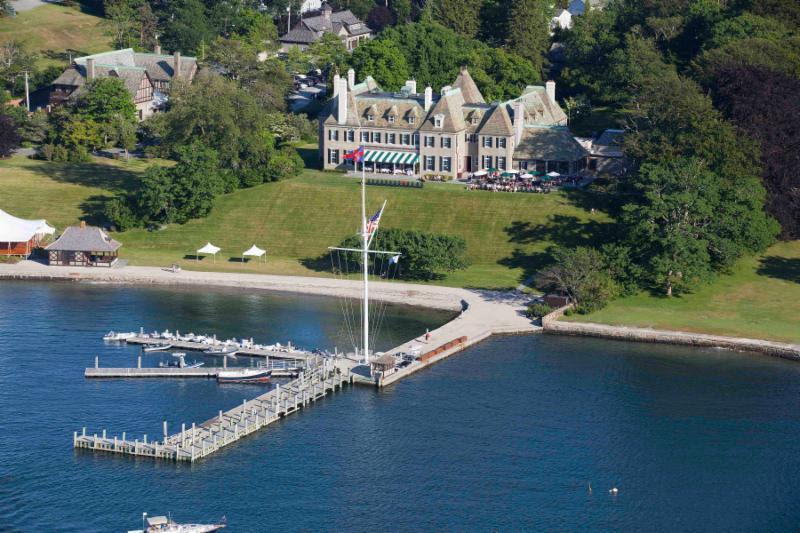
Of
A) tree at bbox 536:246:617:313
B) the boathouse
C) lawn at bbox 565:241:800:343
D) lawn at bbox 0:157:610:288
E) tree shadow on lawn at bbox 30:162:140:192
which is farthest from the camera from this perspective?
tree shadow on lawn at bbox 30:162:140:192

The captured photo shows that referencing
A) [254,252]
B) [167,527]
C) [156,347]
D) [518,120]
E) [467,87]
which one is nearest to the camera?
[167,527]

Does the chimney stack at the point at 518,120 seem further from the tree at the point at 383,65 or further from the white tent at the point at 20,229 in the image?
the white tent at the point at 20,229

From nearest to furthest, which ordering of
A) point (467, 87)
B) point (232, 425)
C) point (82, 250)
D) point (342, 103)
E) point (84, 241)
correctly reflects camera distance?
point (232, 425), point (82, 250), point (84, 241), point (342, 103), point (467, 87)

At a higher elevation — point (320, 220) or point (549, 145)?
point (549, 145)

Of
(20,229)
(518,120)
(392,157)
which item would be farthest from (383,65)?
(20,229)

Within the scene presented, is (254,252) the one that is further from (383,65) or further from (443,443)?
(443,443)

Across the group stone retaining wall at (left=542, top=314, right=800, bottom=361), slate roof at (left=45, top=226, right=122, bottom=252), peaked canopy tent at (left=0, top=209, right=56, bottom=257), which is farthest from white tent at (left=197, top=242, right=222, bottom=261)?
stone retaining wall at (left=542, top=314, right=800, bottom=361)

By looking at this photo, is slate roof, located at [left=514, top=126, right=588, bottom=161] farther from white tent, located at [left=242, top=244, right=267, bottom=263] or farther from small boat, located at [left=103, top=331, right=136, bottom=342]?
small boat, located at [left=103, top=331, right=136, bottom=342]
